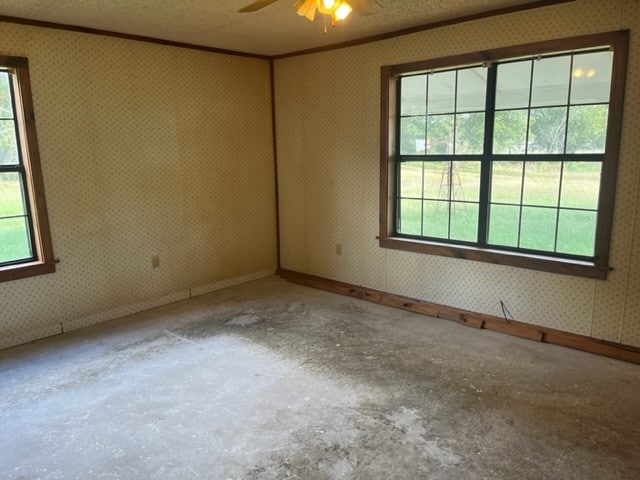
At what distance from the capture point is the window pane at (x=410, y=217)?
14.6 feet

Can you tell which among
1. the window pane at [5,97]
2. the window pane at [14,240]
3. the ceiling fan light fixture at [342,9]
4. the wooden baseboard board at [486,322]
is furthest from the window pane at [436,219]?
the window pane at [5,97]

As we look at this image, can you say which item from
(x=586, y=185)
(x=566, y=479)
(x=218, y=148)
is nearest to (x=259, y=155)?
(x=218, y=148)

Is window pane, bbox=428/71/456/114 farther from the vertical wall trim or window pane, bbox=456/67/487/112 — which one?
the vertical wall trim

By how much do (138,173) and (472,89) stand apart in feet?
10.3

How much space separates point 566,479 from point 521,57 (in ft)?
9.69

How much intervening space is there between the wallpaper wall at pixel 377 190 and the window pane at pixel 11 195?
8.87 ft

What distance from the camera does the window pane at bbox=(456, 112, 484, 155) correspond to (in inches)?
154

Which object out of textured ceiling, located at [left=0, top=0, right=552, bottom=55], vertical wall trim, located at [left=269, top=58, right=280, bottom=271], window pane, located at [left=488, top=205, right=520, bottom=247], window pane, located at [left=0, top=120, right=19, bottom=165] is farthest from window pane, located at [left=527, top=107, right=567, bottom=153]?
window pane, located at [left=0, top=120, right=19, bottom=165]

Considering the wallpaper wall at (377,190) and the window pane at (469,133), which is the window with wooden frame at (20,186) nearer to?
the wallpaper wall at (377,190)

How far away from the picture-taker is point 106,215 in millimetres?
4207

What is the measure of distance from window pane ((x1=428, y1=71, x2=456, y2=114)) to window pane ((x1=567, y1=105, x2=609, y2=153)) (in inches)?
38.8

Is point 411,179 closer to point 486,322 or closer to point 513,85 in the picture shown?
point 513,85

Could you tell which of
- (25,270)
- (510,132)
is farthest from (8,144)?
(510,132)

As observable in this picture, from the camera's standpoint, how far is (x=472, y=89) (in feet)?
12.8
